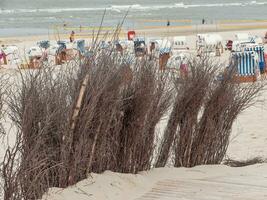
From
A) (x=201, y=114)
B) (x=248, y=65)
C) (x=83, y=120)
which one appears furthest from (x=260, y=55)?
(x=83, y=120)

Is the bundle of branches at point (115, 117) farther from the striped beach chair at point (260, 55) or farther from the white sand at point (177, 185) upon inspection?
the striped beach chair at point (260, 55)

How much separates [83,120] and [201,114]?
163 cm

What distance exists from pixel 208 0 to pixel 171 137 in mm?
87666

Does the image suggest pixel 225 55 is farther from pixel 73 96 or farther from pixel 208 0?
pixel 208 0

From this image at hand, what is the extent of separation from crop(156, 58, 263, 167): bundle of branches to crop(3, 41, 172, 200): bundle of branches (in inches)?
10.0

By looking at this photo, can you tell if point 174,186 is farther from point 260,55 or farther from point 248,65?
point 260,55

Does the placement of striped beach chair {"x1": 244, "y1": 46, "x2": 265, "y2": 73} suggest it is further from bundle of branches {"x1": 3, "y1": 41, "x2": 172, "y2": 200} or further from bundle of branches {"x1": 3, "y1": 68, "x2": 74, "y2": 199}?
bundle of branches {"x1": 3, "y1": 68, "x2": 74, "y2": 199}

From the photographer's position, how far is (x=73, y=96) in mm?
4895

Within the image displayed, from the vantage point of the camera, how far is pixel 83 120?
4887mm

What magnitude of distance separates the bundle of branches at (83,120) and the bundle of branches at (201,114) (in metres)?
0.25

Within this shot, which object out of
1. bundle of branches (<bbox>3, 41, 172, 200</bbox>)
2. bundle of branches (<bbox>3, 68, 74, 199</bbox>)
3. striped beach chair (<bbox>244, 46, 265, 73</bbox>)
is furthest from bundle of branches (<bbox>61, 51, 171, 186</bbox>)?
striped beach chair (<bbox>244, 46, 265, 73</bbox>)

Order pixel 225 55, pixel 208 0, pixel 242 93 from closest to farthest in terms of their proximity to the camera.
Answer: pixel 242 93 < pixel 225 55 < pixel 208 0

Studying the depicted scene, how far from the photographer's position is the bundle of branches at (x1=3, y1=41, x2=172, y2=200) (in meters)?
4.49

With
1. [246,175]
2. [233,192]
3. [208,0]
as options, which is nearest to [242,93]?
[246,175]
